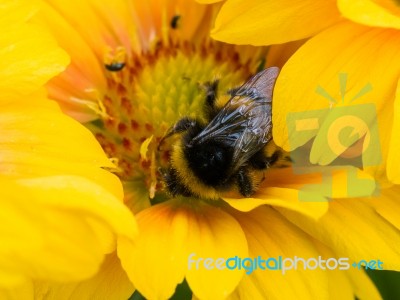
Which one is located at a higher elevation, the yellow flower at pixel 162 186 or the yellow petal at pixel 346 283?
the yellow flower at pixel 162 186

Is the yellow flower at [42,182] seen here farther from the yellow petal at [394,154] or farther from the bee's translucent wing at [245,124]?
the yellow petal at [394,154]

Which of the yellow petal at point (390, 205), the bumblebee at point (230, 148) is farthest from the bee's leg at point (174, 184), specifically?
the yellow petal at point (390, 205)

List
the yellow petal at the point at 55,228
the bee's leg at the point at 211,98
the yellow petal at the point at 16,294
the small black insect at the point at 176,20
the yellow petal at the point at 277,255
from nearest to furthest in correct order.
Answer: the yellow petal at the point at 55,228, the yellow petal at the point at 16,294, the yellow petal at the point at 277,255, the bee's leg at the point at 211,98, the small black insect at the point at 176,20

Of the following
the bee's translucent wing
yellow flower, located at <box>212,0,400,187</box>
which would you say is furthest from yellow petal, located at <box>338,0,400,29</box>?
the bee's translucent wing

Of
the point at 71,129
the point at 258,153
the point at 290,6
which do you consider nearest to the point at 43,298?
the point at 71,129

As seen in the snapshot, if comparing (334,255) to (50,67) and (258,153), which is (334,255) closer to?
(258,153)

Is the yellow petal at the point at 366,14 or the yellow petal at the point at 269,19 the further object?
the yellow petal at the point at 269,19

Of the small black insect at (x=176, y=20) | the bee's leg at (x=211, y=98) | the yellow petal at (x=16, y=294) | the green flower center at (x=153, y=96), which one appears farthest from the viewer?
the small black insect at (x=176, y=20)
